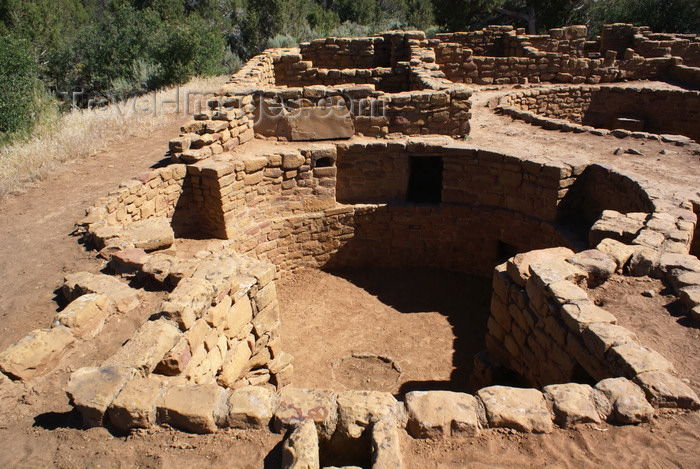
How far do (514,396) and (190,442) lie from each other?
2.17m

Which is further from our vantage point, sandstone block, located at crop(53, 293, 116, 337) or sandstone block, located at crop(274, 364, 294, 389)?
sandstone block, located at crop(274, 364, 294, 389)

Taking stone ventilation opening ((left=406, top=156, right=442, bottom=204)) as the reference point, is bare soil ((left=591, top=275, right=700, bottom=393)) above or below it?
above

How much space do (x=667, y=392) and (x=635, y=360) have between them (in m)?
0.31

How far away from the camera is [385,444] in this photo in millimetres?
3252

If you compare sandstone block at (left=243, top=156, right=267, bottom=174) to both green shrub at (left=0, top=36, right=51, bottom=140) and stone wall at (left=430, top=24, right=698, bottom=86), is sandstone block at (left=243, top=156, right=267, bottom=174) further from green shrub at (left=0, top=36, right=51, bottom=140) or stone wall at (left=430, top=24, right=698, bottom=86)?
stone wall at (left=430, top=24, right=698, bottom=86)

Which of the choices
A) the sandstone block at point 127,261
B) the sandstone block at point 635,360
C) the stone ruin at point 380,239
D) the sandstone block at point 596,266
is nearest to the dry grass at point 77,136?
the stone ruin at point 380,239

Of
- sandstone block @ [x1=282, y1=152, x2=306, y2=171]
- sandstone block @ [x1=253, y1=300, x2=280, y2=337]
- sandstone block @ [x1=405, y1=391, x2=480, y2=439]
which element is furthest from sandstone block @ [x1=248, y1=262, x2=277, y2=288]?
sandstone block @ [x1=282, y1=152, x2=306, y2=171]

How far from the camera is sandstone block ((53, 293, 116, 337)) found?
15.0 feet

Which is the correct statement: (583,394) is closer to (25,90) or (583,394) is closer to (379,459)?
(379,459)

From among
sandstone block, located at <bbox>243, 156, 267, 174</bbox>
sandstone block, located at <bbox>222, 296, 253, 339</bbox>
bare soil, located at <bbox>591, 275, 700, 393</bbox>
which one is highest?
sandstone block, located at <bbox>243, 156, 267, 174</bbox>

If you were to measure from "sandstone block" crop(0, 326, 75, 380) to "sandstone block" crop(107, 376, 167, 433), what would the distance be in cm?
104

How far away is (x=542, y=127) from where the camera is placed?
36.4ft

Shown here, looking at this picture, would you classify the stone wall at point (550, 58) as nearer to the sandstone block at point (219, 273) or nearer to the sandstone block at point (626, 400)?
the sandstone block at point (219, 273)

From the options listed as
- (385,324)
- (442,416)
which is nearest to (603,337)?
(442,416)
